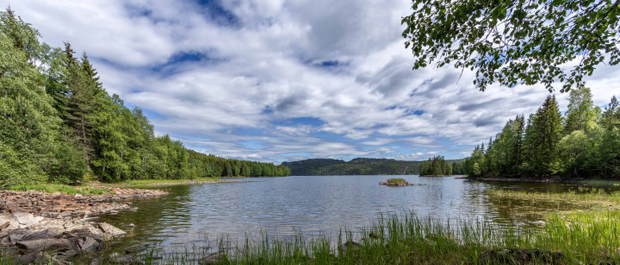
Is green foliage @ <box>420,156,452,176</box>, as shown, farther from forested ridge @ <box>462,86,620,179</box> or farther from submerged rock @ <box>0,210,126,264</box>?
submerged rock @ <box>0,210,126,264</box>

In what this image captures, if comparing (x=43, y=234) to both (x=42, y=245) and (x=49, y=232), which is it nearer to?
(x=49, y=232)

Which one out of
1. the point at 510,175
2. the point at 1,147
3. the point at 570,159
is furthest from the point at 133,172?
the point at 510,175

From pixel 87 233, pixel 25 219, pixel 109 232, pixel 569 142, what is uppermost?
pixel 569 142

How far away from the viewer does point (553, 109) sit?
6694cm

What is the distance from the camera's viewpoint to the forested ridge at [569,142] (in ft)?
183

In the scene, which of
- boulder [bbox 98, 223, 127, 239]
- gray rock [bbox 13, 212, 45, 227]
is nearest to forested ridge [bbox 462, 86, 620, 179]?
boulder [bbox 98, 223, 127, 239]

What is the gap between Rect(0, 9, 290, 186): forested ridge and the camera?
2380 cm

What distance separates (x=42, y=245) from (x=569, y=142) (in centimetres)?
8878

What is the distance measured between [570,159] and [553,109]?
1388 centimetres

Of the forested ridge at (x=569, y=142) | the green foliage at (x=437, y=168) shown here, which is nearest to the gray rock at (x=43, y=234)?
the forested ridge at (x=569, y=142)

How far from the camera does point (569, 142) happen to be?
201 feet

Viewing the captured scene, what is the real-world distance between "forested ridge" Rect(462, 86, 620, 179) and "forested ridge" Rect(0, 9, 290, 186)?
305ft

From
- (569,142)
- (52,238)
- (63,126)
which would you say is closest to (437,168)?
(569,142)

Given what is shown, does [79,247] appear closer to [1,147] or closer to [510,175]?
[1,147]
